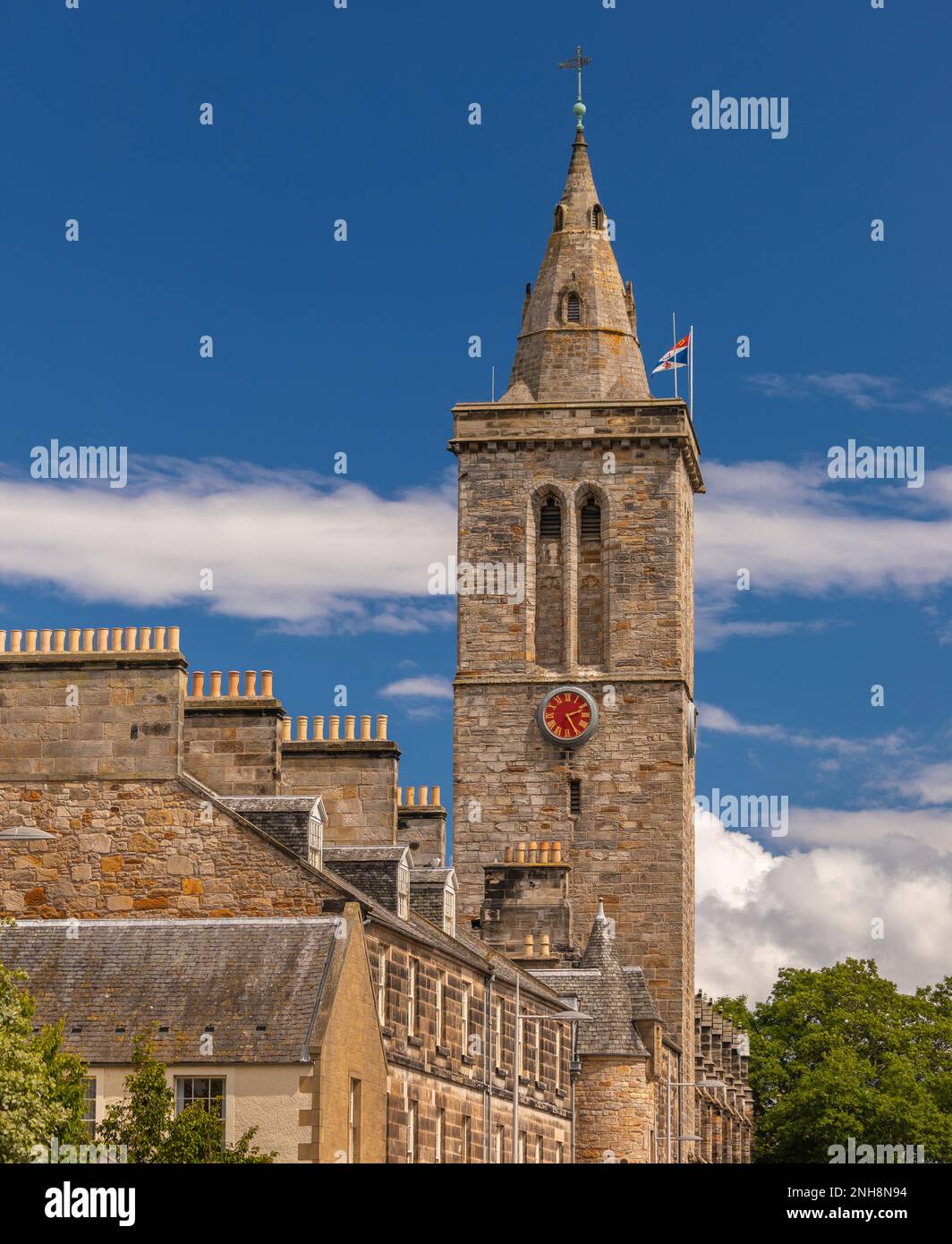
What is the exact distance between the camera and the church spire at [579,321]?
3637 inches

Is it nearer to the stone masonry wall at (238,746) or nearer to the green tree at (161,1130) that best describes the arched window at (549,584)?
the stone masonry wall at (238,746)

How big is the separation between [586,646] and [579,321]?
44.2ft

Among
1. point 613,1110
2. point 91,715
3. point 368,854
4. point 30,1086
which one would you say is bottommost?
point 30,1086

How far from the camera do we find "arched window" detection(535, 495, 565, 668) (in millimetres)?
90125

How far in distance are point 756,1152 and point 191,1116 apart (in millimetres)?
72831

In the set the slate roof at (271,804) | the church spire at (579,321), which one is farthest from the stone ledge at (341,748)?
the church spire at (579,321)

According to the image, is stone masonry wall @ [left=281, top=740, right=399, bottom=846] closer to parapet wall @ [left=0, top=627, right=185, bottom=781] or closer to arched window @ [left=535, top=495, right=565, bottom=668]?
parapet wall @ [left=0, top=627, right=185, bottom=781]

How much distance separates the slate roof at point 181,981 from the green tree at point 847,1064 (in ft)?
190

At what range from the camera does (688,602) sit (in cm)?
9300

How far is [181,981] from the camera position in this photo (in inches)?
1599

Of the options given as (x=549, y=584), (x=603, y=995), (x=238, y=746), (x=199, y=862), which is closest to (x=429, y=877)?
(x=238, y=746)

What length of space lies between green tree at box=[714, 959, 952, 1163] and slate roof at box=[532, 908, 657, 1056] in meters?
23.7

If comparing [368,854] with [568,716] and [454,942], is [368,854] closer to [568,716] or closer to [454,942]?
Result: [454,942]
